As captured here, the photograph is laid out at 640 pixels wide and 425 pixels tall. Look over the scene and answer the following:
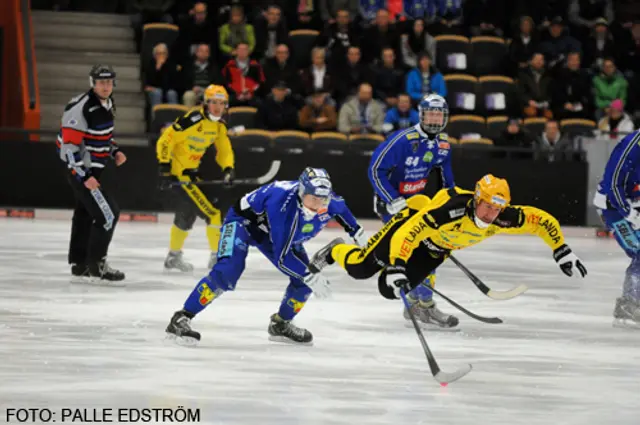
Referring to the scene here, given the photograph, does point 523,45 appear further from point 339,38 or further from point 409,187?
point 409,187

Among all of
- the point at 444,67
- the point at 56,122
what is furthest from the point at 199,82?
the point at 444,67

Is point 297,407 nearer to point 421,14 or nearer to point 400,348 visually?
point 400,348

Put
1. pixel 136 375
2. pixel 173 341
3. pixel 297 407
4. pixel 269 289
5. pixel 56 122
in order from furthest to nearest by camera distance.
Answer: pixel 56 122 → pixel 269 289 → pixel 173 341 → pixel 136 375 → pixel 297 407

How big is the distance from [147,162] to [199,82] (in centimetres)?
150

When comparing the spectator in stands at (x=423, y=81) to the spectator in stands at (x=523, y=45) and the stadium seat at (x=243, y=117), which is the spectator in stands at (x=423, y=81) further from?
the stadium seat at (x=243, y=117)

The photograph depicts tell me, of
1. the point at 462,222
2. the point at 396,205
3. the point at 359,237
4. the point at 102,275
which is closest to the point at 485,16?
the point at 102,275

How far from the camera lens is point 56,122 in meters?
18.2

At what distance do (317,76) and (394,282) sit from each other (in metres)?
10.6

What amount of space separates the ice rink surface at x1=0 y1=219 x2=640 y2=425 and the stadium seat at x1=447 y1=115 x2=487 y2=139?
527 centimetres

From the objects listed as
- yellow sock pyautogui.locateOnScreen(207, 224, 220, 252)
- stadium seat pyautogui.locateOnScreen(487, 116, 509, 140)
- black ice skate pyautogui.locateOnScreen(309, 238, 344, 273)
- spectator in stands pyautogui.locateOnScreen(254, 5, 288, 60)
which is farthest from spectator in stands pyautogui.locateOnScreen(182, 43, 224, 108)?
black ice skate pyautogui.locateOnScreen(309, 238, 344, 273)

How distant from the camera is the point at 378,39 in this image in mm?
18312

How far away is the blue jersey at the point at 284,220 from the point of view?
780 centimetres

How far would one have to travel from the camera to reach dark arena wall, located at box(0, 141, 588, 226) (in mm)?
16625

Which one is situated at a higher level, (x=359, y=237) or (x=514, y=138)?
(x=359, y=237)
